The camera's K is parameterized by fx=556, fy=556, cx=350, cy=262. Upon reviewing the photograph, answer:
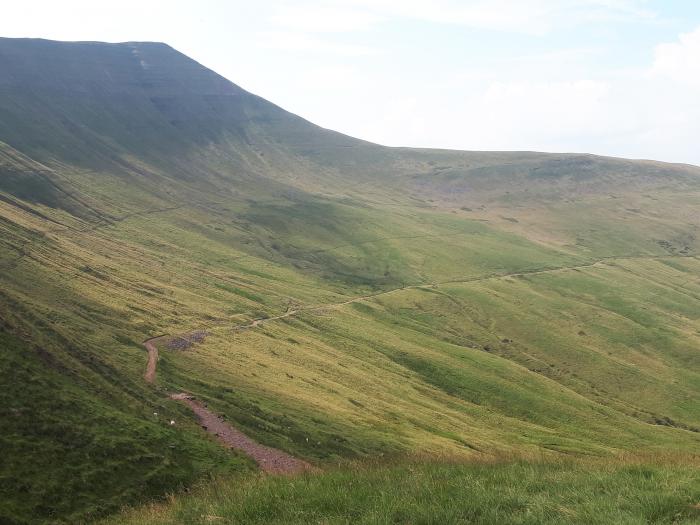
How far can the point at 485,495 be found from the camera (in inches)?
517

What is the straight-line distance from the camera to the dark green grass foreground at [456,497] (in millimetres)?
12273

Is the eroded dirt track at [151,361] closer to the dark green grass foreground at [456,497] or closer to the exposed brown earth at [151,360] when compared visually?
the exposed brown earth at [151,360]

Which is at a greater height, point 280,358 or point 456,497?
point 456,497

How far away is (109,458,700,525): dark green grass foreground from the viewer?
12273 millimetres

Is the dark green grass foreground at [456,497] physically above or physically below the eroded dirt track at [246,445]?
above

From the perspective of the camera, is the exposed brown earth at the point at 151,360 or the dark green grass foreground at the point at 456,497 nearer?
the dark green grass foreground at the point at 456,497

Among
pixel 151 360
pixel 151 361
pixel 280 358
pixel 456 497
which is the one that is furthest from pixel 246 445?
pixel 280 358

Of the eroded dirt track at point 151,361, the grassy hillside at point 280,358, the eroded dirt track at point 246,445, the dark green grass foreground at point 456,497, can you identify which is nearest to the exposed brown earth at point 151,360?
the eroded dirt track at point 151,361

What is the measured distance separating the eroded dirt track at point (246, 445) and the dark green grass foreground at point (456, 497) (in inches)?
831

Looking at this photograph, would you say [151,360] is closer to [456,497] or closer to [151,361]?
[151,361]

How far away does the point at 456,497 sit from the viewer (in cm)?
1312

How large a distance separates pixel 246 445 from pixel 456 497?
28611 millimetres

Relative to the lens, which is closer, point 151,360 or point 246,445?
point 246,445

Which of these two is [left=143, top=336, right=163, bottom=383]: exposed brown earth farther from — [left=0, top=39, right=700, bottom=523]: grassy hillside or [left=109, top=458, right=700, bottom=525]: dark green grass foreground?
[left=109, top=458, right=700, bottom=525]: dark green grass foreground
